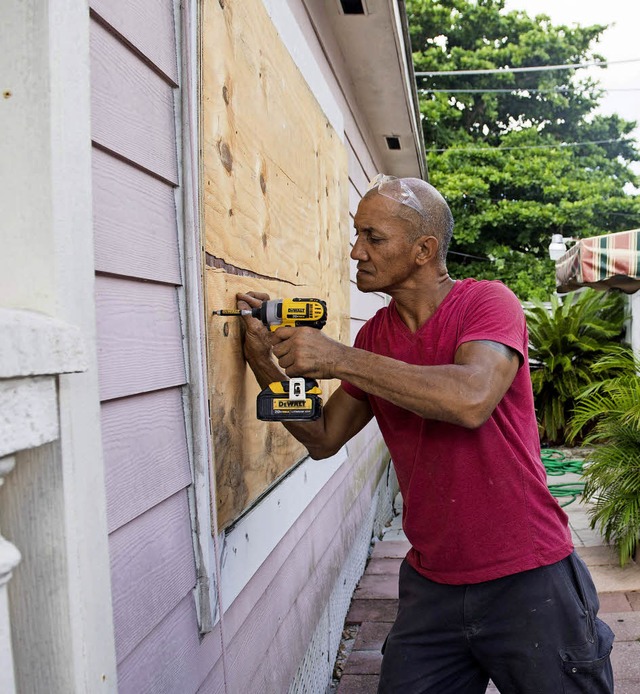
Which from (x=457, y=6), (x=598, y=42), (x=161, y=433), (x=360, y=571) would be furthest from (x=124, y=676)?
(x=598, y=42)

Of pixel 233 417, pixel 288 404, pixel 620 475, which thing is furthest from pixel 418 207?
pixel 620 475

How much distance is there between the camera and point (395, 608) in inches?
166

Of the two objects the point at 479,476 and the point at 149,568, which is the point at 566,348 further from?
the point at 149,568

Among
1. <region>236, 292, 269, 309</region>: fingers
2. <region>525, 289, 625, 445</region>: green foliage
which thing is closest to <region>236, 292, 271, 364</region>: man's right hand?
<region>236, 292, 269, 309</region>: fingers

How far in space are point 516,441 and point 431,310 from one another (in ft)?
1.56

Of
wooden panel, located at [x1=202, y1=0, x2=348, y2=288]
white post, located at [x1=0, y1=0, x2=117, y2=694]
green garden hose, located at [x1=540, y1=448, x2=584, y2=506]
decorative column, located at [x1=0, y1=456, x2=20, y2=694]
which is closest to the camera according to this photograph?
decorative column, located at [x1=0, y1=456, x2=20, y2=694]

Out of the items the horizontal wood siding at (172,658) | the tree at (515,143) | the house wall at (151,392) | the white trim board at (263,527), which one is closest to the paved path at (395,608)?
the white trim board at (263,527)

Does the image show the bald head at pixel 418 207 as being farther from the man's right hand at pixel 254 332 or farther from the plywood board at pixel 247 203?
the man's right hand at pixel 254 332

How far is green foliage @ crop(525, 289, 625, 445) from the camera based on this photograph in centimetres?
1027

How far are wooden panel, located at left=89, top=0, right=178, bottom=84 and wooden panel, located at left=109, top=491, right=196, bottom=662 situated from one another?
3.32 feet

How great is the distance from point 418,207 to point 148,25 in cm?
99

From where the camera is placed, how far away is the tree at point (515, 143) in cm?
1942

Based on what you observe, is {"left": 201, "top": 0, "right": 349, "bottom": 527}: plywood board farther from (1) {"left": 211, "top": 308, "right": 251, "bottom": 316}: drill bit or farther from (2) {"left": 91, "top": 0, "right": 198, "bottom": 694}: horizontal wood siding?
(2) {"left": 91, "top": 0, "right": 198, "bottom": 694}: horizontal wood siding

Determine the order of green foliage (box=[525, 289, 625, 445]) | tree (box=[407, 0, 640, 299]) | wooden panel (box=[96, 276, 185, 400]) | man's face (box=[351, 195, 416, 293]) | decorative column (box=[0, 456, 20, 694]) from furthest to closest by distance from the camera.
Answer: tree (box=[407, 0, 640, 299])
green foliage (box=[525, 289, 625, 445])
man's face (box=[351, 195, 416, 293])
wooden panel (box=[96, 276, 185, 400])
decorative column (box=[0, 456, 20, 694])
